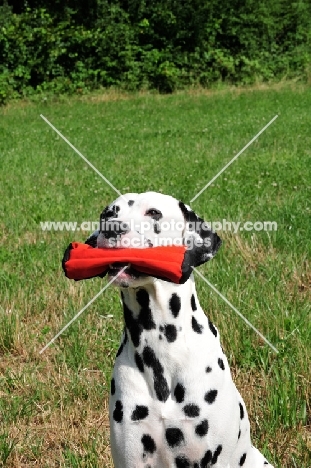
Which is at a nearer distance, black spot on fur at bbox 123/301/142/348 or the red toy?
the red toy

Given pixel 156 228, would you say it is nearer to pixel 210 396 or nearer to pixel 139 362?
pixel 139 362

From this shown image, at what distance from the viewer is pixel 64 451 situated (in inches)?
152

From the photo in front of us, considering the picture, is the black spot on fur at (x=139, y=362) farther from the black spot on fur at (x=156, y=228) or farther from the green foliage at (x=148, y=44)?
the green foliage at (x=148, y=44)

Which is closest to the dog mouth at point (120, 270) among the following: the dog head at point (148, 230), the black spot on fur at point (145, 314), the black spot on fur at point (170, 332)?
the dog head at point (148, 230)

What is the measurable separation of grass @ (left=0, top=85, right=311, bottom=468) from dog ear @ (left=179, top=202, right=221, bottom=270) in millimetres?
1245

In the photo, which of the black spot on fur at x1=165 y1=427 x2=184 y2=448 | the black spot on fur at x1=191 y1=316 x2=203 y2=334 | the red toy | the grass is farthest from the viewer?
the grass

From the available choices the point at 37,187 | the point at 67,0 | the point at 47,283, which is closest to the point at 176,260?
the point at 47,283

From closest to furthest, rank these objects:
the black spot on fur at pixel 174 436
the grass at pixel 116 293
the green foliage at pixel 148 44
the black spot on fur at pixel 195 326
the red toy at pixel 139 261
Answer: the red toy at pixel 139 261, the black spot on fur at pixel 174 436, the black spot on fur at pixel 195 326, the grass at pixel 116 293, the green foliage at pixel 148 44

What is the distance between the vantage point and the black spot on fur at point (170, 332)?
3025 mm

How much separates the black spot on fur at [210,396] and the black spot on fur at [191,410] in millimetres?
56

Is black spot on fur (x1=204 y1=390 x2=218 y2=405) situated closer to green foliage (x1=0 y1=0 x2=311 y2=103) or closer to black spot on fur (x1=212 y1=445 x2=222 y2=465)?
black spot on fur (x1=212 y1=445 x2=222 y2=465)

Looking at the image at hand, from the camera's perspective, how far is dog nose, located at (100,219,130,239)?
2848 millimetres

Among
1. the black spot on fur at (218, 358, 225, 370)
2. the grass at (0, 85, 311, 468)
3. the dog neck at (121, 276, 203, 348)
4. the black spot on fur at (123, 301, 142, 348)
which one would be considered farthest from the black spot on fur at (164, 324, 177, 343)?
the grass at (0, 85, 311, 468)

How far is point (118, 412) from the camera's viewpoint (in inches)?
117
